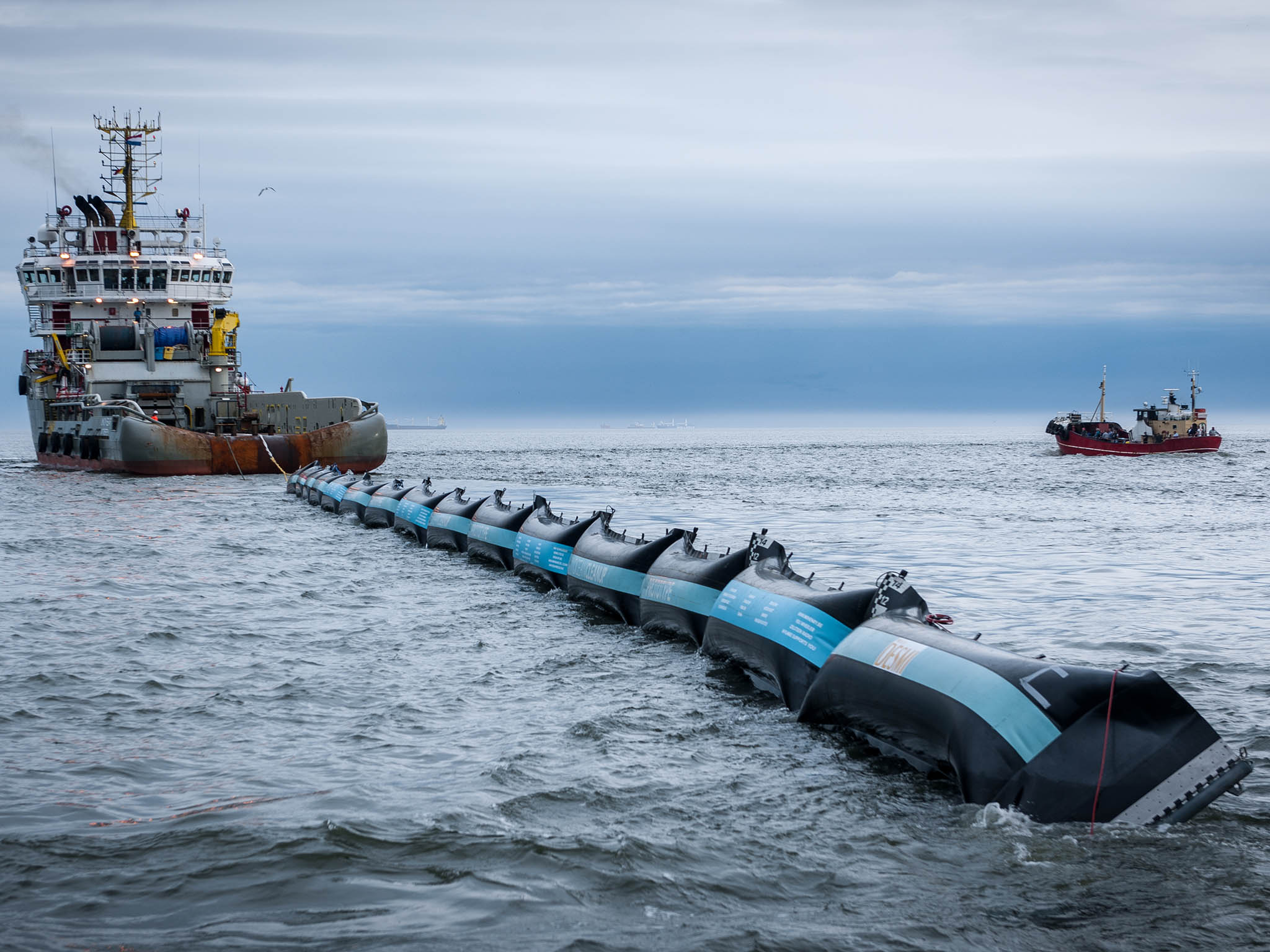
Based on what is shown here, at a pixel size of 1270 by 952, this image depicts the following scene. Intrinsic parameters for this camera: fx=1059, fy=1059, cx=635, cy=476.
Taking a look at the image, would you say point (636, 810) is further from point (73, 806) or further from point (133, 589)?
point (133, 589)

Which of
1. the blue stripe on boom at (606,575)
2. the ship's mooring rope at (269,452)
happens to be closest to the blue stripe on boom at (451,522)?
the blue stripe on boom at (606,575)

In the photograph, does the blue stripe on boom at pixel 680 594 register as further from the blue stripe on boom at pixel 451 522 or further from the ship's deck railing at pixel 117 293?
the ship's deck railing at pixel 117 293

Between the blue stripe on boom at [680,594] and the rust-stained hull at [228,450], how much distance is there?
37.0 meters

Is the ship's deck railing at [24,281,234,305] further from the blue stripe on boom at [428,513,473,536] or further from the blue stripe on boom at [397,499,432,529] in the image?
the blue stripe on boom at [428,513,473,536]

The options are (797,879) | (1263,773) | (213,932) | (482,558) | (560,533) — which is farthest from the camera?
(482,558)

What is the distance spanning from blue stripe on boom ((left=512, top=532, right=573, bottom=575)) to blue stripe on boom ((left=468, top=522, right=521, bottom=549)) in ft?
1.45

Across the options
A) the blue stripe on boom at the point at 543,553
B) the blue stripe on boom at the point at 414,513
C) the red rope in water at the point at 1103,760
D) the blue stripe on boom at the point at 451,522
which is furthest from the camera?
the blue stripe on boom at the point at 414,513

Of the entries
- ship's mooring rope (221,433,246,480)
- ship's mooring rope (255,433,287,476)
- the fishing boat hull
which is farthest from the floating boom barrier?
the fishing boat hull

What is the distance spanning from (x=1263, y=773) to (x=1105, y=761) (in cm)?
251

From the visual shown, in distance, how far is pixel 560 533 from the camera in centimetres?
1894

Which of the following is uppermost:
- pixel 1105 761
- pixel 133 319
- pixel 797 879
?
pixel 133 319

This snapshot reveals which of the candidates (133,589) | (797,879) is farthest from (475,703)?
(133,589)

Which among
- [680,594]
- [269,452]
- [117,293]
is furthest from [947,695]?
[117,293]

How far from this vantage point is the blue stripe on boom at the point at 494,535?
21219 mm
